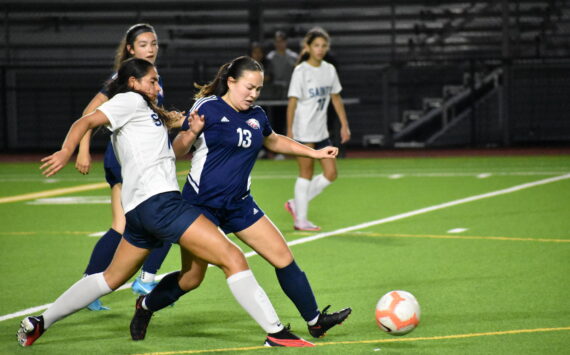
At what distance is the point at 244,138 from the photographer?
579 centimetres

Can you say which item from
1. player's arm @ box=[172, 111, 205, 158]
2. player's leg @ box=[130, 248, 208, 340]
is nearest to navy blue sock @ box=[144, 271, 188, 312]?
player's leg @ box=[130, 248, 208, 340]

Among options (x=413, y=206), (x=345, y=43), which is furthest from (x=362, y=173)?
(x=345, y=43)

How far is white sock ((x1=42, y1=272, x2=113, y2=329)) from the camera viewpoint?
5.67m

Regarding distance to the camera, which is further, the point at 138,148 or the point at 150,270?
the point at 150,270

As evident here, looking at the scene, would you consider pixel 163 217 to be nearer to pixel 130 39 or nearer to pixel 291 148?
pixel 291 148

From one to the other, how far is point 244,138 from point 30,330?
171cm

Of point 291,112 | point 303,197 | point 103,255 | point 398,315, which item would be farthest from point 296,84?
point 398,315

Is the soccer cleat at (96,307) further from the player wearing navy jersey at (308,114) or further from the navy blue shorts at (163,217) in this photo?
the player wearing navy jersey at (308,114)

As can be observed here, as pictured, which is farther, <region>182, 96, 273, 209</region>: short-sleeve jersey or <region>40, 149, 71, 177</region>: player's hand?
<region>182, 96, 273, 209</region>: short-sleeve jersey

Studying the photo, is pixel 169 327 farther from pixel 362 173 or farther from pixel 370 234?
pixel 362 173

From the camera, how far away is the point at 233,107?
589 centimetres

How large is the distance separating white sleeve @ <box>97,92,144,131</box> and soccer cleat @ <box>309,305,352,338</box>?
167 centimetres

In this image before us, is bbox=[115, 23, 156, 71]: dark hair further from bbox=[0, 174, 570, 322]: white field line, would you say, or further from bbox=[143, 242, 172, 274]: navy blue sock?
bbox=[0, 174, 570, 322]: white field line

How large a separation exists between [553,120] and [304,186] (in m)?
13.7
